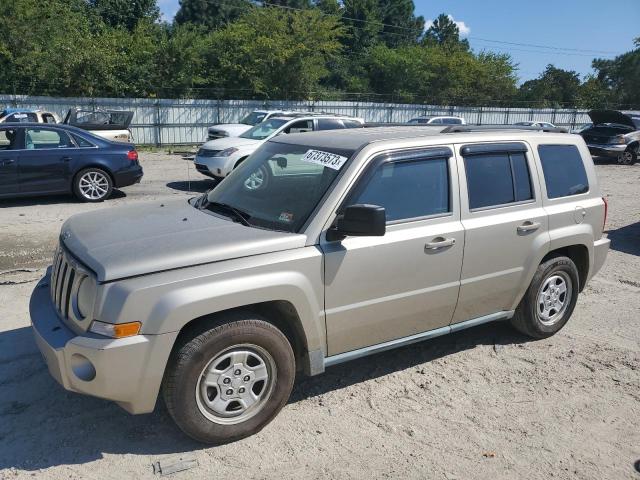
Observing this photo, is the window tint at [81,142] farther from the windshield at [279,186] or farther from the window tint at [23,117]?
the window tint at [23,117]

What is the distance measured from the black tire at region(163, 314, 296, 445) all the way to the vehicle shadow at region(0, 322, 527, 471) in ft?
0.75

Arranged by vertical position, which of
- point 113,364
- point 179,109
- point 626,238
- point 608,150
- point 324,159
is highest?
point 179,109

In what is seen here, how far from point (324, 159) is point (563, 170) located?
230cm

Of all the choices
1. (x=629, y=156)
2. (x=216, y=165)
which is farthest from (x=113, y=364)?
(x=629, y=156)

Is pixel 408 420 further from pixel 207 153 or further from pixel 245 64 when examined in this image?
pixel 245 64

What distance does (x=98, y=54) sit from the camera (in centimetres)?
2611

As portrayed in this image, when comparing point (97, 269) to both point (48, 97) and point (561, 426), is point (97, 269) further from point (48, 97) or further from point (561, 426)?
point (48, 97)

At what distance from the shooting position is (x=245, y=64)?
32656 mm

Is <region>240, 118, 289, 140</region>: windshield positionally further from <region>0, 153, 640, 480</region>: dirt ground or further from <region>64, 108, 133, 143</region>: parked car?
<region>0, 153, 640, 480</region>: dirt ground

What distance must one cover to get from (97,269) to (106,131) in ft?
48.4

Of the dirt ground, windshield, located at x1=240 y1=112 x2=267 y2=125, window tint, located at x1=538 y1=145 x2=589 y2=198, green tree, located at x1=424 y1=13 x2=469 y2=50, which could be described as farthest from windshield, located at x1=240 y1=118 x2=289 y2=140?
green tree, located at x1=424 y1=13 x2=469 y2=50

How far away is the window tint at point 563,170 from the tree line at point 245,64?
991 inches

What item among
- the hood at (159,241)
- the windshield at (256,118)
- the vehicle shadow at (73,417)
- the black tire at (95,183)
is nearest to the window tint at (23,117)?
the windshield at (256,118)

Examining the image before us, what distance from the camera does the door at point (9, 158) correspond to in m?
9.79
